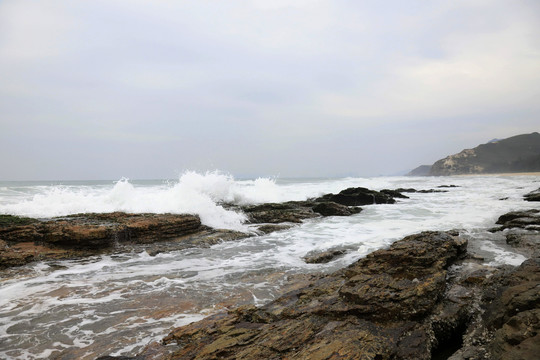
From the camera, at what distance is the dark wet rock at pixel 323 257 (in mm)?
6992

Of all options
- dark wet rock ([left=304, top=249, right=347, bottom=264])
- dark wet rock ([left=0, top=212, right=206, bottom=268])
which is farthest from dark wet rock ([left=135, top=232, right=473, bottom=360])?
dark wet rock ([left=0, top=212, right=206, bottom=268])

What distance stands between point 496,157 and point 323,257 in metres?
108

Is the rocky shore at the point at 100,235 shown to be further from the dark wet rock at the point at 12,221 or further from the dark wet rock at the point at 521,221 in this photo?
the dark wet rock at the point at 521,221

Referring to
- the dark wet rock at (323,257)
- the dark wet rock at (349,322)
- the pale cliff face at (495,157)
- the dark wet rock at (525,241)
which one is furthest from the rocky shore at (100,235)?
the pale cliff face at (495,157)

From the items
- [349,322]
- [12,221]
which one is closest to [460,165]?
[349,322]

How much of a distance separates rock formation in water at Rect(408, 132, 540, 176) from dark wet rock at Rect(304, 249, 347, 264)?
320 feet

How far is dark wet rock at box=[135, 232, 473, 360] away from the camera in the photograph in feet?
8.68

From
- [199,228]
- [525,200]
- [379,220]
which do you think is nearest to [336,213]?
[379,220]

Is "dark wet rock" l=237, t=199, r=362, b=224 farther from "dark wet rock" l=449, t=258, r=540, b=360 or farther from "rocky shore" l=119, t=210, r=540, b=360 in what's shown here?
"dark wet rock" l=449, t=258, r=540, b=360

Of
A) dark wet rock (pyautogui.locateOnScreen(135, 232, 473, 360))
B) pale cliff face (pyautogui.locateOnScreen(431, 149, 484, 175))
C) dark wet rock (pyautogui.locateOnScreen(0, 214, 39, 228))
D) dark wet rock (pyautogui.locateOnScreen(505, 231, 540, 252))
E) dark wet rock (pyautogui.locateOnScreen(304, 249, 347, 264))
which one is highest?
pale cliff face (pyautogui.locateOnScreen(431, 149, 484, 175))

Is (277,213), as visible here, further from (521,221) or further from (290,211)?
(521,221)

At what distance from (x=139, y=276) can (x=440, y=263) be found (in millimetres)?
5794

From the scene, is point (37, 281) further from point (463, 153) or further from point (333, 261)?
point (463, 153)

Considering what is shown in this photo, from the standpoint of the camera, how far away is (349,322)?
3045 mm
